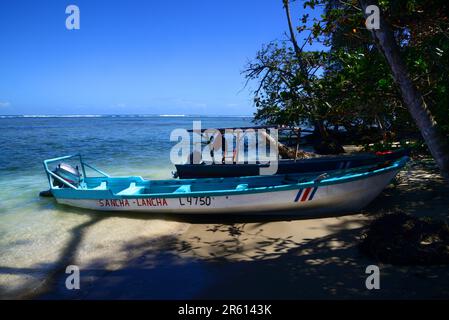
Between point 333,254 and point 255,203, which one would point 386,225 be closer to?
point 333,254

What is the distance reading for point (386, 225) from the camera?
18.9 ft

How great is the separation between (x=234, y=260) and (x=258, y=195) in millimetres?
2215

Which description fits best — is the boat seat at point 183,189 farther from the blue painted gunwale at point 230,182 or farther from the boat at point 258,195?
the blue painted gunwale at point 230,182

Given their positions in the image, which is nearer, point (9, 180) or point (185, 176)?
point (185, 176)

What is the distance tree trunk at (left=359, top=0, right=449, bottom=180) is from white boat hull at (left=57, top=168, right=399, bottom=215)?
3239 mm

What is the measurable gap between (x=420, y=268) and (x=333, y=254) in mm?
1413

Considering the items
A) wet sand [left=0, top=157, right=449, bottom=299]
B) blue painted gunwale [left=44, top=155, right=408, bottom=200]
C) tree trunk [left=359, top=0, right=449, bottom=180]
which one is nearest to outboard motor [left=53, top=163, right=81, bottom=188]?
blue painted gunwale [left=44, top=155, right=408, bottom=200]

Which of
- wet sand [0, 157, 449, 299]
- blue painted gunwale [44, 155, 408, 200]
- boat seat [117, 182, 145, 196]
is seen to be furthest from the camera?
boat seat [117, 182, 145, 196]

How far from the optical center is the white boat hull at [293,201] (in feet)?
25.7

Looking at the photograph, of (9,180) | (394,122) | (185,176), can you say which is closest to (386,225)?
(394,122)

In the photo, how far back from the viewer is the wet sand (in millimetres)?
4884

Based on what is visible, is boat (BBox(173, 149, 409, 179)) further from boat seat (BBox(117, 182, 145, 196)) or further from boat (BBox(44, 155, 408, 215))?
boat seat (BBox(117, 182, 145, 196))

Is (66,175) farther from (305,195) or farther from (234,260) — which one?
(305,195)

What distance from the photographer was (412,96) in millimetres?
4492
